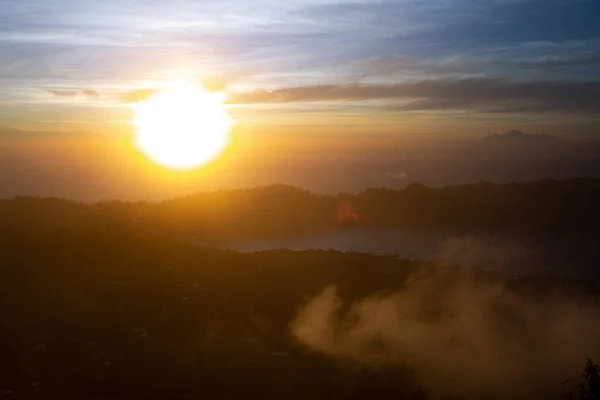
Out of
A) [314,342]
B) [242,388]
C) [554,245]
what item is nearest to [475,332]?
[314,342]

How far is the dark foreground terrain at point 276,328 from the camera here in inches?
554

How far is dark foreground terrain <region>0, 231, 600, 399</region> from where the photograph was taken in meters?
14.1

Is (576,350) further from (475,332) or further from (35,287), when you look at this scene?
(35,287)

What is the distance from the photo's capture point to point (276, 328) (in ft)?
60.2

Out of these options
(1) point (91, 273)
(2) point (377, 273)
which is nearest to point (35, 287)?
(1) point (91, 273)

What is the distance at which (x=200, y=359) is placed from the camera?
51.1 ft

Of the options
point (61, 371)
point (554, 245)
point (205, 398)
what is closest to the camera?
point (205, 398)

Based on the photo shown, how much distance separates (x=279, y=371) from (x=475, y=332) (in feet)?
21.4

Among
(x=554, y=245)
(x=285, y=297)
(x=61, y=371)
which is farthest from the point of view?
(x=554, y=245)

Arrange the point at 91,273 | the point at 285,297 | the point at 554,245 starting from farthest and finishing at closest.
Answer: the point at 554,245
the point at 91,273
the point at 285,297

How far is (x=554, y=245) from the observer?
35188mm

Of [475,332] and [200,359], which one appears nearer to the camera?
[200,359]

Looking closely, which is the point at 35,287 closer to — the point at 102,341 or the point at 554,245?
the point at 102,341

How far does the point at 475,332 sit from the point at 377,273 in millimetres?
8599
